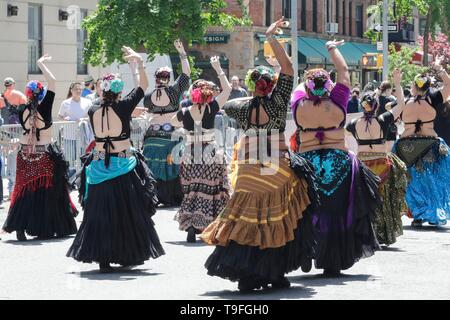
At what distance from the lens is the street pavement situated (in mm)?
9914

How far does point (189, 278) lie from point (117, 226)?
3.32ft

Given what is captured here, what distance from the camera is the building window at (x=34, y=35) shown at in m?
30.5

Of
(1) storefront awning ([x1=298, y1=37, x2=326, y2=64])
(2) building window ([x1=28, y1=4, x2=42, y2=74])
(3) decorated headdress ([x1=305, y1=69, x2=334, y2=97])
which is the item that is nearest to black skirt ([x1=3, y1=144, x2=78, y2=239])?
(3) decorated headdress ([x1=305, y1=69, x2=334, y2=97])

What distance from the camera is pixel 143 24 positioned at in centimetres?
2867

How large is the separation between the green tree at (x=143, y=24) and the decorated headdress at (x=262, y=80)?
60.5ft

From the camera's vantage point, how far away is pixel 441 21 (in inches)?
1790

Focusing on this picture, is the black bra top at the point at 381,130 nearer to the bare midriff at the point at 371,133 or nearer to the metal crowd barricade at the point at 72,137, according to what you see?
the bare midriff at the point at 371,133

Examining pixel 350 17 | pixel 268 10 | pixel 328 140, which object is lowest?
pixel 328 140

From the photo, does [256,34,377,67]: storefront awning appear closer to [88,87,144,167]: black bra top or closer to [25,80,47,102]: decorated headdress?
[25,80,47,102]: decorated headdress

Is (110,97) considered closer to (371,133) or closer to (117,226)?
(117,226)

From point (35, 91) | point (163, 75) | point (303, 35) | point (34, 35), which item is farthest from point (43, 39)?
point (303, 35)
